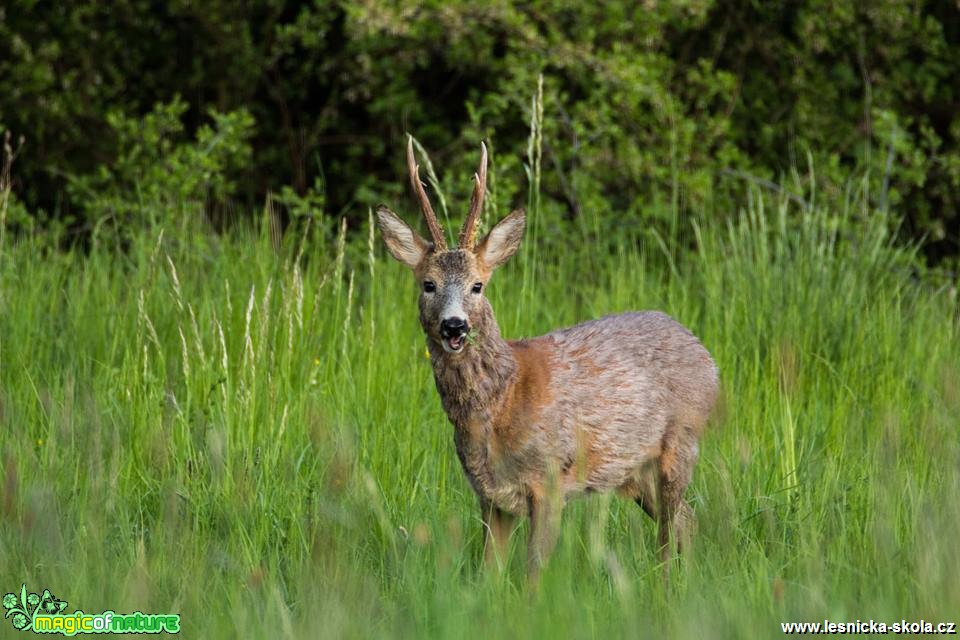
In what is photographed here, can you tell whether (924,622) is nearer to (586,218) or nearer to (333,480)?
(333,480)

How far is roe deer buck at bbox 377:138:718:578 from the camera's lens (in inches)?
186

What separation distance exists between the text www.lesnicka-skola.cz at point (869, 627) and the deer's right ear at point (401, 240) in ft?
6.58

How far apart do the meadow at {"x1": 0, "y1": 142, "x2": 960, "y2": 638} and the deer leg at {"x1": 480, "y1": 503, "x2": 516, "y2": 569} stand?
8cm

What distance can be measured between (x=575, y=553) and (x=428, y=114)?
701cm

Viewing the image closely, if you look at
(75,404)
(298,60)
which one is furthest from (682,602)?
(298,60)

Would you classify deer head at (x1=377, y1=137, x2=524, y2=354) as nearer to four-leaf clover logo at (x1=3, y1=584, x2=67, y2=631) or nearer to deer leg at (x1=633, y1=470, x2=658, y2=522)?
deer leg at (x1=633, y1=470, x2=658, y2=522)

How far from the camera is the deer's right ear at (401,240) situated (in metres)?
5.06

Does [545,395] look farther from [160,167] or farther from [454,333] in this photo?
[160,167]

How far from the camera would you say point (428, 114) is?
11141 millimetres

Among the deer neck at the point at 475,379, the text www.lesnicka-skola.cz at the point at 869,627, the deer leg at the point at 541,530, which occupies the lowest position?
the deer leg at the point at 541,530

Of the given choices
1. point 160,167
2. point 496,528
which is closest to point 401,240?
point 496,528

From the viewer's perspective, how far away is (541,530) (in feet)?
15.1

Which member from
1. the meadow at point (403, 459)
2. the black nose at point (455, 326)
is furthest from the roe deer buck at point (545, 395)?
the meadow at point (403, 459)

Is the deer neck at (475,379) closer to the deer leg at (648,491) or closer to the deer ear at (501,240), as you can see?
the deer ear at (501,240)
